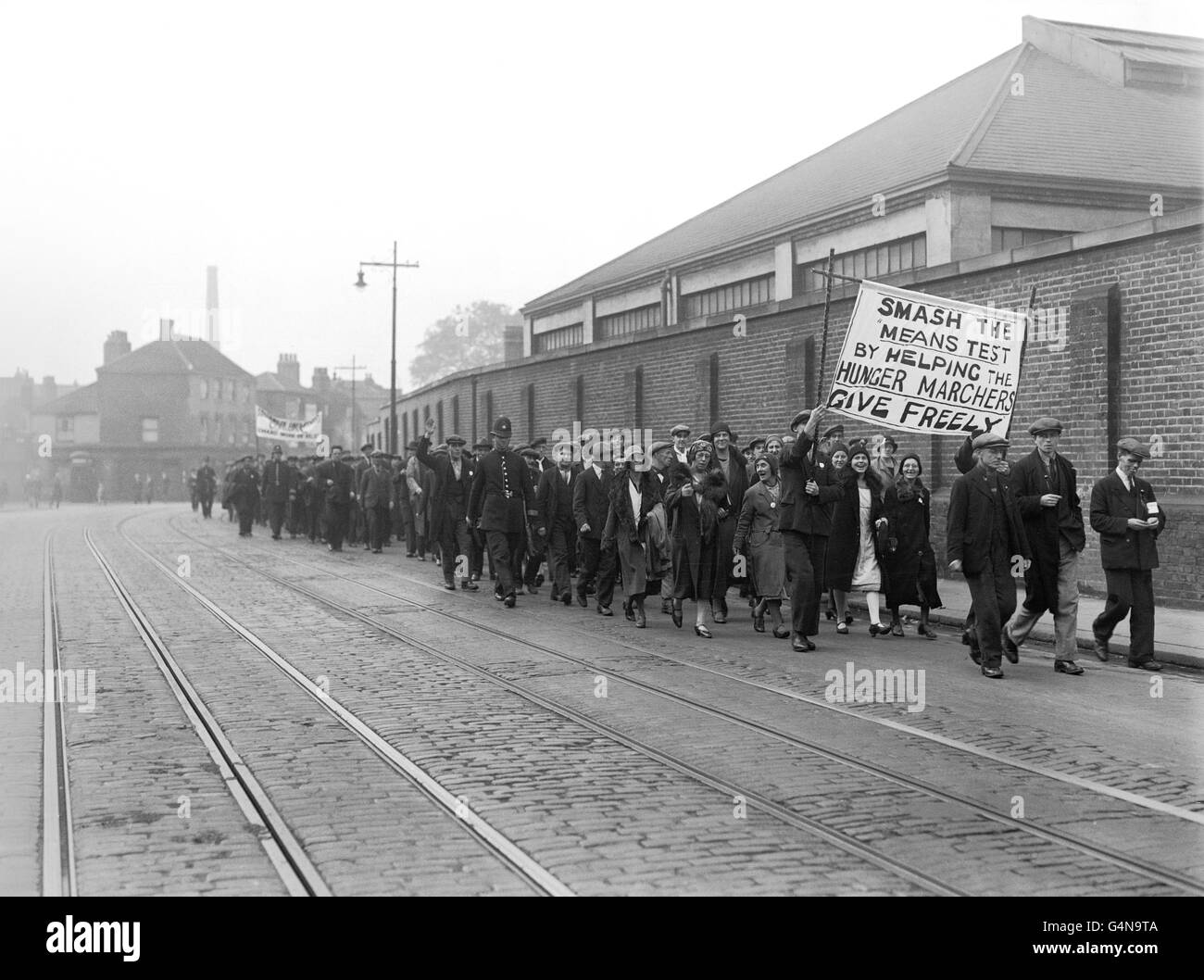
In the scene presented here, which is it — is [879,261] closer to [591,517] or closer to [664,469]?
[591,517]

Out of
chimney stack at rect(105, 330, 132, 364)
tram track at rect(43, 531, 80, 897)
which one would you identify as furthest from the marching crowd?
chimney stack at rect(105, 330, 132, 364)

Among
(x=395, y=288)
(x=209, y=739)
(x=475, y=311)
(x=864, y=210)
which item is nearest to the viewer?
(x=209, y=739)

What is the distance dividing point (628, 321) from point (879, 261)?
12.0m

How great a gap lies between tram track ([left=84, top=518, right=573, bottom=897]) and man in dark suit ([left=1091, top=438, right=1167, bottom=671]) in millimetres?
6289

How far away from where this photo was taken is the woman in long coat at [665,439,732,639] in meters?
12.5

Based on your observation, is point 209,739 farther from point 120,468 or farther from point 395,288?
point 120,468

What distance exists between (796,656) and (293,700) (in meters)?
4.30

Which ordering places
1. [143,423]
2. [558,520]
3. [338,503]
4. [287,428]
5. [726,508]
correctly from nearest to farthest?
1. [726,508]
2. [558,520]
3. [338,503]
4. [287,428]
5. [143,423]

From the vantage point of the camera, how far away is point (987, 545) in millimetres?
9922

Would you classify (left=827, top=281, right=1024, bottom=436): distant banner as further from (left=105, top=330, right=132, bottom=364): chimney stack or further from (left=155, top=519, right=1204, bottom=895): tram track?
(left=105, top=330, right=132, bottom=364): chimney stack

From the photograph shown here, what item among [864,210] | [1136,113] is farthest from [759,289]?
[1136,113]

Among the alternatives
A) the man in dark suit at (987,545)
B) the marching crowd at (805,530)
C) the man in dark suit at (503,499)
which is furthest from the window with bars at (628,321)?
the man in dark suit at (987,545)

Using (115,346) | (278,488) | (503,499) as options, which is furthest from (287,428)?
(115,346)
